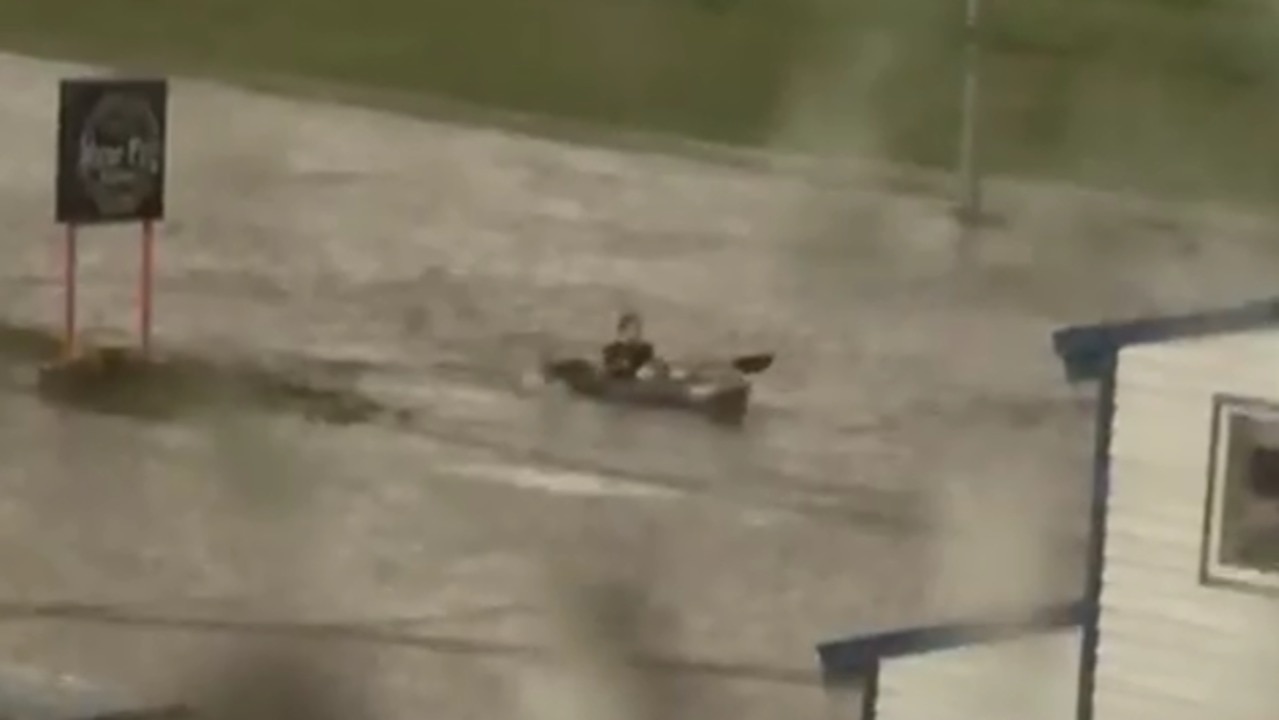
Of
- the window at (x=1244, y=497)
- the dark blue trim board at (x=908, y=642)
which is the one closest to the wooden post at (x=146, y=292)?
the dark blue trim board at (x=908, y=642)

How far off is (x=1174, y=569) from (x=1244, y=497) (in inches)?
1.4

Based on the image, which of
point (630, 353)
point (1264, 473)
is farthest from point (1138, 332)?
point (630, 353)

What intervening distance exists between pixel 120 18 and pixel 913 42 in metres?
0.32

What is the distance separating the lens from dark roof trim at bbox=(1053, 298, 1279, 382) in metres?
0.79

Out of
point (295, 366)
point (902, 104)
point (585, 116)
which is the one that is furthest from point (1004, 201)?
point (295, 366)

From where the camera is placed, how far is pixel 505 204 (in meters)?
0.88

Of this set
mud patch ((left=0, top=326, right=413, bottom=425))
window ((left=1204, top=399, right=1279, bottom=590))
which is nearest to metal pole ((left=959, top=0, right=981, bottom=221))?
window ((left=1204, top=399, right=1279, bottom=590))

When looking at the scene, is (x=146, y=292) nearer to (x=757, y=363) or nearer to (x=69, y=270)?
(x=69, y=270)

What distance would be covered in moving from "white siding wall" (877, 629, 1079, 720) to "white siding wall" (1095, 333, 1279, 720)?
0.01 meters

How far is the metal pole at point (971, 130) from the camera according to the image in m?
0.82

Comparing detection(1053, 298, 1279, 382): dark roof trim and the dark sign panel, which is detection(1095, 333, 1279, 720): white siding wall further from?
the dark sign panel

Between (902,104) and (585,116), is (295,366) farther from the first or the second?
(902,104)

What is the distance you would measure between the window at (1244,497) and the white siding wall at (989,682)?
0.20 feet

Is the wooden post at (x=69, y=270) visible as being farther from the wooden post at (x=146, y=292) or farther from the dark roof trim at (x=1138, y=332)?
the dark roof trim at (x=1138, y=332)
